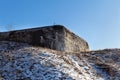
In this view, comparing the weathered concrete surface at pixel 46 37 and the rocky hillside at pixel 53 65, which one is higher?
the weathered concrete surface at pixel 46 37

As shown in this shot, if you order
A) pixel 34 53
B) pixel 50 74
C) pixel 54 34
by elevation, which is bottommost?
pixel 50 74

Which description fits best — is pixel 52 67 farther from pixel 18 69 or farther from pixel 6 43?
pixel 6 43

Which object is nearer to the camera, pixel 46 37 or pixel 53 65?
pixel 53 65

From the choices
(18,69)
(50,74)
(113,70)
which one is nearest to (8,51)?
(18,69)

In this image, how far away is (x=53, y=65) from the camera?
13.6m

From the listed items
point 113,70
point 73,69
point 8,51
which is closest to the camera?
point 73,69

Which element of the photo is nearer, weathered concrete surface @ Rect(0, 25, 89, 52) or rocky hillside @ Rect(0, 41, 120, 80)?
rocky hillside @ Rect(0, 41, 120, 80)

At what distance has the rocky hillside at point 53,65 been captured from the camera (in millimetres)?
12914

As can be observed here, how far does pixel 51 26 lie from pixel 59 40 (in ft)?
3.28

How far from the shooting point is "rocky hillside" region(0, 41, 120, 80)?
12.9 meters

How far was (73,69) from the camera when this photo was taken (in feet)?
45.3

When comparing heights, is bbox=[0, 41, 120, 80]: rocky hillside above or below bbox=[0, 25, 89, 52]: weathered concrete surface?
below

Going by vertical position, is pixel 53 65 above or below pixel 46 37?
below

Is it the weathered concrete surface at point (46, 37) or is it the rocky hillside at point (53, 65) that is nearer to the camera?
the rocky hillside at point (53, 65)
